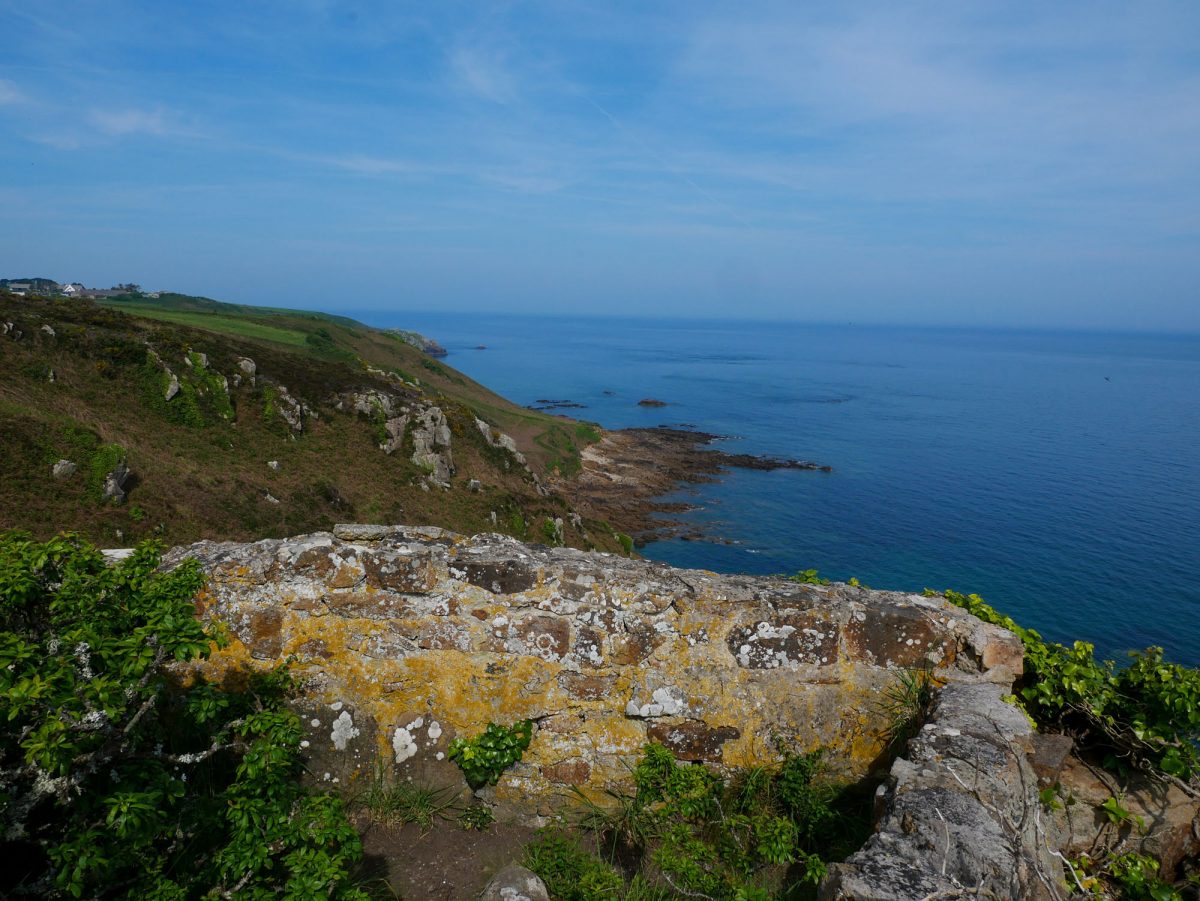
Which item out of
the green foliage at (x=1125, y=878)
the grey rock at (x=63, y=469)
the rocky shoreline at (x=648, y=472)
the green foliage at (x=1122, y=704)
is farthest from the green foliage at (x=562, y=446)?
the green foliage at (x=1125, y=878)

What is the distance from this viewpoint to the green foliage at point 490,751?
5.64 m

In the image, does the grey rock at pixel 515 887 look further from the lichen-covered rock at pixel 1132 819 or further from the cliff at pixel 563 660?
the lichen-covered rock at pixel 1132 819

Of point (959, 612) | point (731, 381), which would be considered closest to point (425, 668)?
point (959, 612)

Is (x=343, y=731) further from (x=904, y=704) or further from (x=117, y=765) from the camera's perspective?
(x=904, y=704)

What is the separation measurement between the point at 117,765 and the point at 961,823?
5.16 m

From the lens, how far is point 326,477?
30.3m

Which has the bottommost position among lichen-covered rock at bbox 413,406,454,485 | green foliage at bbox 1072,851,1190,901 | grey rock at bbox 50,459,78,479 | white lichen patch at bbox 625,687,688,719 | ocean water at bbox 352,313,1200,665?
ocean water at bbox 352,313,1200,665

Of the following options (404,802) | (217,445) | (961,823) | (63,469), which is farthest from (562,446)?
(961,823)

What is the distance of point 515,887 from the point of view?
178 inches

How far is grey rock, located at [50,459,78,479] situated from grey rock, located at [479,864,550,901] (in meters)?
22.9

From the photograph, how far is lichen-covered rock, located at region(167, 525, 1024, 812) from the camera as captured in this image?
5.84 meters

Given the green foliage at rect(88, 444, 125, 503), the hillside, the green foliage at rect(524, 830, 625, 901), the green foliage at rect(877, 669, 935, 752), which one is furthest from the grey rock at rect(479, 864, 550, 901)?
the green foliage at rect(88, 444, 125, 503)

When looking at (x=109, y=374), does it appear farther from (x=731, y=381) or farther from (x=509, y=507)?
(x=731, y=381)

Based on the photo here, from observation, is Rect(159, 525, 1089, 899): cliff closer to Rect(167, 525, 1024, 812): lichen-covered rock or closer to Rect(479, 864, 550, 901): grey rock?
Rect(167, 525, 1024, 812): lichen-covered rock
